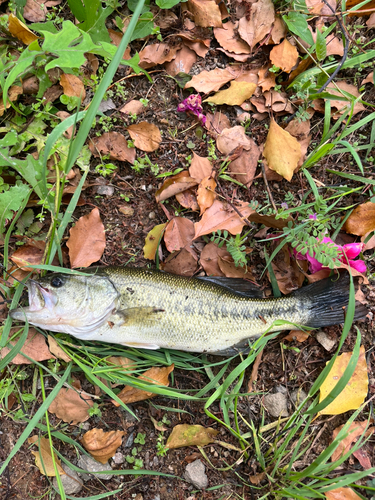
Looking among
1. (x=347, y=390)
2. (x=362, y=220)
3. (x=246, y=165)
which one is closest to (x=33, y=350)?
(x=246, y=165)

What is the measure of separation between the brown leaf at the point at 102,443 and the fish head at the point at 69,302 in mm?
908

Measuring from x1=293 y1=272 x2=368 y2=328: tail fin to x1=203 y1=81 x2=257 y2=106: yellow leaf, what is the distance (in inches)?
69.6

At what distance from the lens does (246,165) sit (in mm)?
3025

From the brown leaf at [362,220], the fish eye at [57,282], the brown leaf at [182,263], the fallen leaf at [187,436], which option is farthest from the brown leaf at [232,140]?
the fallen leaf at [187,436]

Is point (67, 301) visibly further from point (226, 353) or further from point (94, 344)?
point (226, 353)

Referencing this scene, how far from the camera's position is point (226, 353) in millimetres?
2822

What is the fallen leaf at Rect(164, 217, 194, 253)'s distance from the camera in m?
2.90

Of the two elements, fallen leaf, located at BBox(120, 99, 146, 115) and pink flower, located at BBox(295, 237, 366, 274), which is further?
fallen leaf, located at BBox(120, 99, 146, 115)

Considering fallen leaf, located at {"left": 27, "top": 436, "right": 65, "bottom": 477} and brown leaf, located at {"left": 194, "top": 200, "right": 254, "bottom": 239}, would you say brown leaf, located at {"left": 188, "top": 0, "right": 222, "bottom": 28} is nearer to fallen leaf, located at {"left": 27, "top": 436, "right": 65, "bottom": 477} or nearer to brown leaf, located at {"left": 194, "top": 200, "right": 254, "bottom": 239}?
brown leaf, located at {"left": 194, "top": 200, "right": 254, "bottom": 239}

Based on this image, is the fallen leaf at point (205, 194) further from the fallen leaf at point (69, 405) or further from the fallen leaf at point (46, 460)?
the fallen leaf at point (46, 460)

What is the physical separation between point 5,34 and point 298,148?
275 centimetres

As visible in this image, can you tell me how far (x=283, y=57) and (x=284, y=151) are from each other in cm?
86

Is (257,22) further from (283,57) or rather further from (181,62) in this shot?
(181,62)

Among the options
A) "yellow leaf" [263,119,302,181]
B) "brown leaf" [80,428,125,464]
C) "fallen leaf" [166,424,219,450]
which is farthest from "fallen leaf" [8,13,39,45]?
"fallen leaf" [166,424,219,450]
